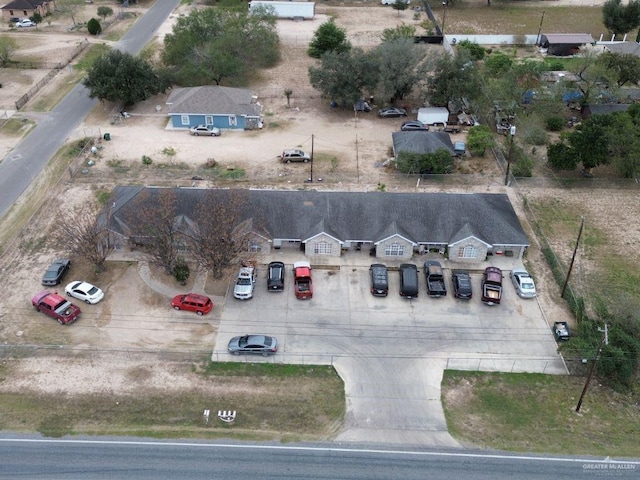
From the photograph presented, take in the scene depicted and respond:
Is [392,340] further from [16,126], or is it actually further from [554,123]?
[16,126]

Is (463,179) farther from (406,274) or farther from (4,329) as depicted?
(4,329)

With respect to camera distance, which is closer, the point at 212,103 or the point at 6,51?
the point at 212,103

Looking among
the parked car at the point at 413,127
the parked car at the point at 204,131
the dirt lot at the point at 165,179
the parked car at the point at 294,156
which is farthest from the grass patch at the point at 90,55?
the parked car at the point at 413,127

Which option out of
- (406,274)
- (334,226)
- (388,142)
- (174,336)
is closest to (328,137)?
(388,142)

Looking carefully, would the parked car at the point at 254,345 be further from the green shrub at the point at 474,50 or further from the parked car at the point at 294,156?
the green shrub at the point at 474,50

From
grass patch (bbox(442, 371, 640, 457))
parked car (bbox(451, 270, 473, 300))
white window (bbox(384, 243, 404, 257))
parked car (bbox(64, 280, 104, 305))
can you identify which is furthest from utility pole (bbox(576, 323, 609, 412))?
parked car (bbox(64, 280, 104, 305))

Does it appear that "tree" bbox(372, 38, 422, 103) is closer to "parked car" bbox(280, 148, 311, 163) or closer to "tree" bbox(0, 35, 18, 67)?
"parked car" bbox(280, 148, 311, 163)

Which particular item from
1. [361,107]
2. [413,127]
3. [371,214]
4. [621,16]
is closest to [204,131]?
[361,107]

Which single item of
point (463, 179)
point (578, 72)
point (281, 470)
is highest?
point (578, 72)
